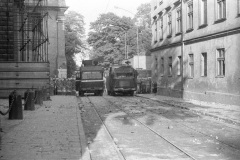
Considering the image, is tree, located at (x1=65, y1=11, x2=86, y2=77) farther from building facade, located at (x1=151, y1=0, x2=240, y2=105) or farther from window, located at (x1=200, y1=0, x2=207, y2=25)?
window, located at (x1=200, y1=0, x2=207, y2=25)

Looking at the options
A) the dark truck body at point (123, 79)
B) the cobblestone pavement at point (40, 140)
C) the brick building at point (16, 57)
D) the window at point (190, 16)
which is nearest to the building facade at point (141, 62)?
the dark truck body at point (123, 79)

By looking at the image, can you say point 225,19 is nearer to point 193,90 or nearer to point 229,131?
point 193,90

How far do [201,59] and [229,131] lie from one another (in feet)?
40.4

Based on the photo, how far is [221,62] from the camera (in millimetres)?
19828

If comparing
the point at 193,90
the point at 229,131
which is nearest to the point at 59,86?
the point at 193,90

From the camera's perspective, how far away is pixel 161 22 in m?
32.7

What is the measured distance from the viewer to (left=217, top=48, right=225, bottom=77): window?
19672 mm

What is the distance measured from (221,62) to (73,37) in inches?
2035

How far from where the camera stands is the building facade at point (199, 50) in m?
18.4

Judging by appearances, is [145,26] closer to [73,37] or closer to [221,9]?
[73,37]

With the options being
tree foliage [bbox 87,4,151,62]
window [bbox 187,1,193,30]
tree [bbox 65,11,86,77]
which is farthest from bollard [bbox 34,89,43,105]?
tree foliage [bbox 87,4,151,62]

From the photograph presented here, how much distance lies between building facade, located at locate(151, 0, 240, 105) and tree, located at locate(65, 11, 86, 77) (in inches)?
1360

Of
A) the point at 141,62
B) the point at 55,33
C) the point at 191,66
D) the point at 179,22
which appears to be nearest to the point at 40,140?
the point at 191,66

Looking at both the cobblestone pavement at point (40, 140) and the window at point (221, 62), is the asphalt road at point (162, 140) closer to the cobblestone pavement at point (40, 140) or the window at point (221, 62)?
the cobblestone pavement at point (40, 140)
